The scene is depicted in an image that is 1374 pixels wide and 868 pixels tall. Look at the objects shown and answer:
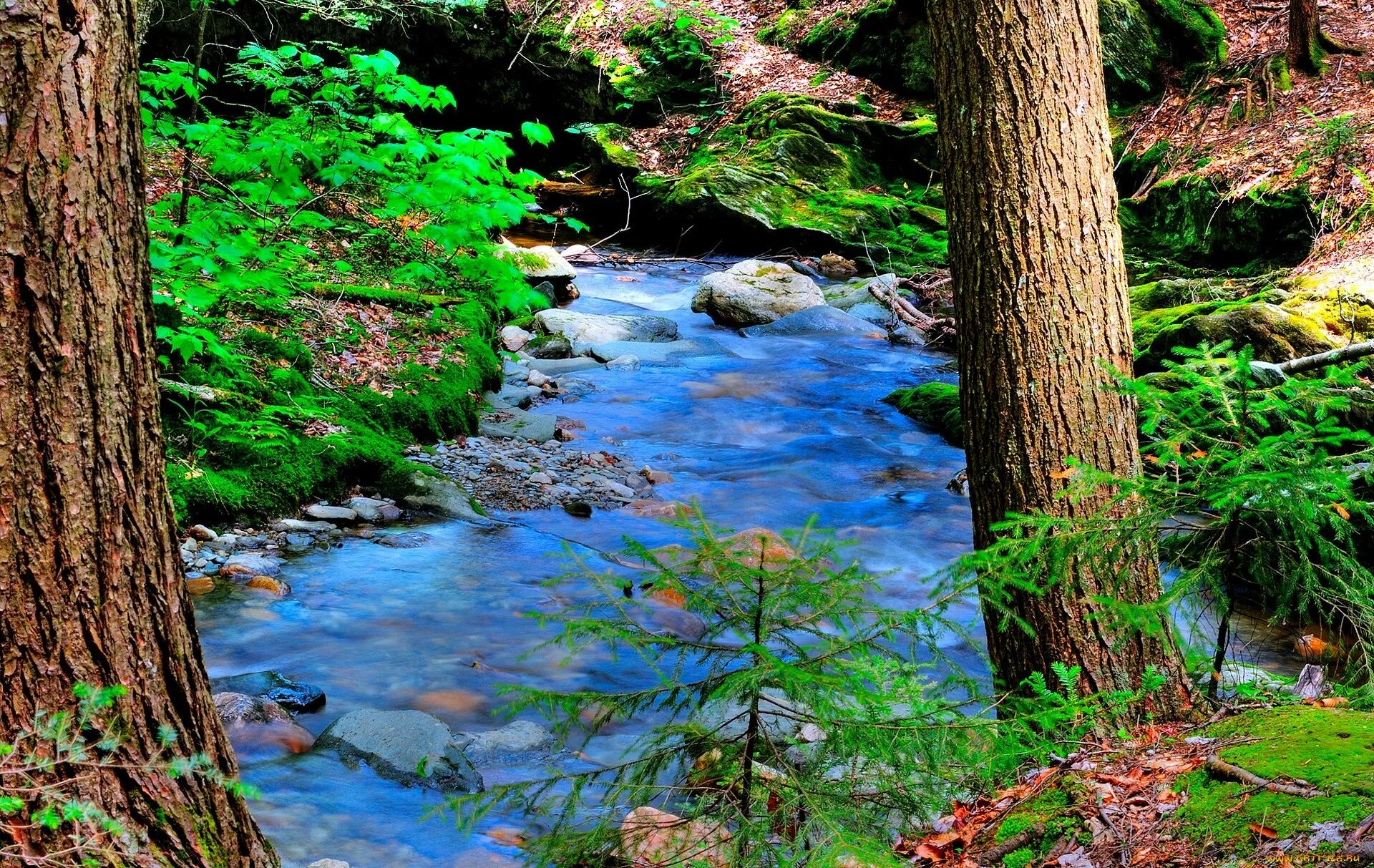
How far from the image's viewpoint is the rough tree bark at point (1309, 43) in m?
12.1

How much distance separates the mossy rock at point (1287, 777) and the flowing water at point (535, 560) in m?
0.92

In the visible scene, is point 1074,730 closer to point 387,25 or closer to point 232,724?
point 232,724

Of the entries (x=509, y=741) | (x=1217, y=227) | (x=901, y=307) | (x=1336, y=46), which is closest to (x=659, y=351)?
(x=901, y=307)

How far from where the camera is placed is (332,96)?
6.80 meters

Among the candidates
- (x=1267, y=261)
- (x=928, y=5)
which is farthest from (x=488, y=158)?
(x=1267, y=261)

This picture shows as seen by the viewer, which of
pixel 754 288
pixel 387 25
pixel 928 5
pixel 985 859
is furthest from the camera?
pixel 387 25

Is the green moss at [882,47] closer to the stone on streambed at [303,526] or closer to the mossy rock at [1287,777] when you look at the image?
the stone on streambed at [303,526]

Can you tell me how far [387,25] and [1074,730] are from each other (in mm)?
17933

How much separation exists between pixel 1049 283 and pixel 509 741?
2.96 meters

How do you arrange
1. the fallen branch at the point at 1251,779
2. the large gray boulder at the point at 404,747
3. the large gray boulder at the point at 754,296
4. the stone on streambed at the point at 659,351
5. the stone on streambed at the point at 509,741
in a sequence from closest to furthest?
the fallen branch at the point at 1251,779, the large gray boulder at the point at 404,747, the stone on streambed at the point at 509,741, the stone on streambed at the point at 659,351, the large gray boulder at the point at 754,296

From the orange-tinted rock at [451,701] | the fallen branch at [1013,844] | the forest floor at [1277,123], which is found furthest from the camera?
the forest floor at [1277,123]

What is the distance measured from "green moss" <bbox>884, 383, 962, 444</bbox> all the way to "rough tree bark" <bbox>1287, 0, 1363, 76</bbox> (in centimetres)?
678

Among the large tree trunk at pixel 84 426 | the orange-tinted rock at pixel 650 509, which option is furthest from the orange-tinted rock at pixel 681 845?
the orange-tinted rock at pixel 650 509

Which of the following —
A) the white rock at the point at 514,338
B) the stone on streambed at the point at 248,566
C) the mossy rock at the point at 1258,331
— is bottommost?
the stone on streambed at the point at 248,566
